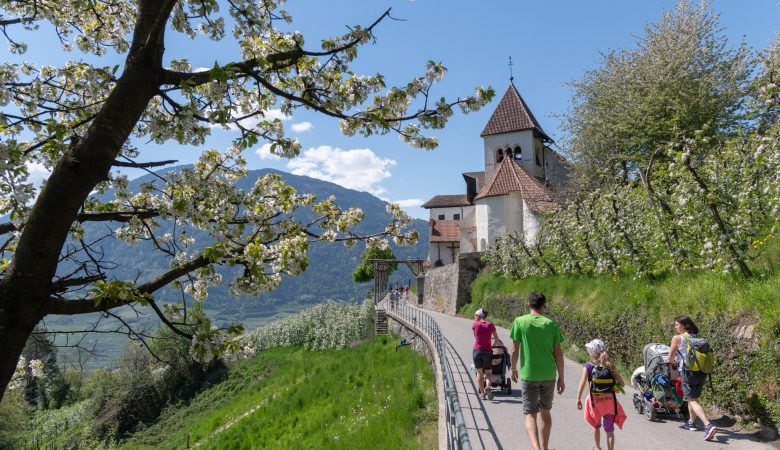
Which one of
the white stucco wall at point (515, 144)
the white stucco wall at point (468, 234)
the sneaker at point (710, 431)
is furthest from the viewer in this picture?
the white stucco wall at point (468, 234)

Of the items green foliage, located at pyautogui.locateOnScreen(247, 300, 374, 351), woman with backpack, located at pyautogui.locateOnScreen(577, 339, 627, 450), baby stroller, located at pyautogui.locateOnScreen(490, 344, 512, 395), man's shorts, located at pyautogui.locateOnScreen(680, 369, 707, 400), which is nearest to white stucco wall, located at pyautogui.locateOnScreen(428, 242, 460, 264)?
green foliage, located at pyautogui.locateOnScreen(247, 300, 374, 351)

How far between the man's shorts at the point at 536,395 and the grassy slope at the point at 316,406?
2.84 metres

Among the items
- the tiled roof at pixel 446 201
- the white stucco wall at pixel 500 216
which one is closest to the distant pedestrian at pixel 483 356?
the white stucco wall at pixel 500 216

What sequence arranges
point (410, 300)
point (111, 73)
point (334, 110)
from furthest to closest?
point (410, 300)
point (334, 110)
point (111, 73)

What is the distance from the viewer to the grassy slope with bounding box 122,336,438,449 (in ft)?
35.3

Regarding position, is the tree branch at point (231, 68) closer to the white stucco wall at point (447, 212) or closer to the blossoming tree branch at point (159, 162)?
the blossoming tree branch at point (159, 162)

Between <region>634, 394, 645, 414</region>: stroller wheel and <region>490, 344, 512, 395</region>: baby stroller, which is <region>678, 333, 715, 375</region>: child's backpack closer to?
<region>634, 394, 645, 414</region>: stroller wheel

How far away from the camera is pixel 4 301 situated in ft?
8.04

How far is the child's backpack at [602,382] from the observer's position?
651 cm

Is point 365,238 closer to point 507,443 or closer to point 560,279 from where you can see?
point 507,443

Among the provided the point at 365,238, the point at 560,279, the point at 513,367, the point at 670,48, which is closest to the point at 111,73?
the point at 365,238

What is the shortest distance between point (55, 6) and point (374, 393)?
14.4 m

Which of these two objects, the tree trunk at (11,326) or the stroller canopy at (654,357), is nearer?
the tree trunk at (11,326)

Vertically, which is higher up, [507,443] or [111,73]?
[111,73]
